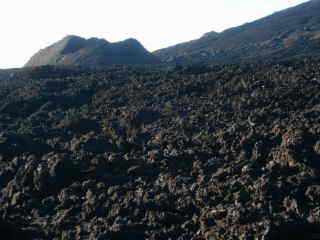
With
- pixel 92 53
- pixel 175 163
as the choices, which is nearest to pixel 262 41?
pixel 92 53

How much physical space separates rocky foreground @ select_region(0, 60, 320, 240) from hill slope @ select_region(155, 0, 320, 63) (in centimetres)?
2102

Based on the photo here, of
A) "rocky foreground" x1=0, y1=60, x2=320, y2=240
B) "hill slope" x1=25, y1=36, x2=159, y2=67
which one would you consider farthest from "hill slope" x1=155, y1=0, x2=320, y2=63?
"rocky foreground" x1=0, y1=60, x2=320, y2=240

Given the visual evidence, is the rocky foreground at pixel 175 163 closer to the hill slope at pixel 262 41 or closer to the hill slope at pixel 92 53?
the hill slope at pixel 262 41

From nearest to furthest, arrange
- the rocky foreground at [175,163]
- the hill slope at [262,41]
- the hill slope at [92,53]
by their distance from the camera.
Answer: the rocky foreground at [175,163] → the hill slope at [262,41] → the hill slope at [92,53]

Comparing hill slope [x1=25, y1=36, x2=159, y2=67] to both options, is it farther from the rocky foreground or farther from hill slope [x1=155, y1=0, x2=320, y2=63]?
the rocky foreground

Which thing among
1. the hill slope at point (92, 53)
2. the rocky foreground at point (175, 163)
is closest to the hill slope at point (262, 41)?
the hill slope at point (92, 53)

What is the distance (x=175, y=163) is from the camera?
532 inches

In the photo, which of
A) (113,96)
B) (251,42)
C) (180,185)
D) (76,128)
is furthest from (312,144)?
(251,42)

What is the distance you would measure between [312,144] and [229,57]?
32243 millimetres

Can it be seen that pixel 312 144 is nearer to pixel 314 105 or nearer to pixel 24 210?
pixel 314 105

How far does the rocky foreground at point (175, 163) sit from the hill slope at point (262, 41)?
2102cm

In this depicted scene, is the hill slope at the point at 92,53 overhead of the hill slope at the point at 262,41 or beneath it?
overhead

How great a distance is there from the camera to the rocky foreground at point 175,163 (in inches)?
424

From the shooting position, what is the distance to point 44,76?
97.8 ft
